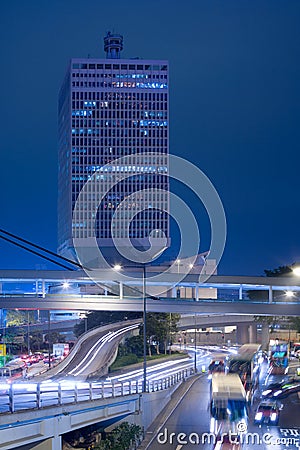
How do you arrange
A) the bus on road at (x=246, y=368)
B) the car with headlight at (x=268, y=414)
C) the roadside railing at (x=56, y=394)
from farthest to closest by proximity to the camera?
1. the bus on road at (x=246, y=368)
2. the car with headlight at (x=268, y=414)
3. the roadside railing at (x=56, y=394)

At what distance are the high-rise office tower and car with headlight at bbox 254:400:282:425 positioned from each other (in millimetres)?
115194

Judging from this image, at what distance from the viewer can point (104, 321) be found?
268 feet

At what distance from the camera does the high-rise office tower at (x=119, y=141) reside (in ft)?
482

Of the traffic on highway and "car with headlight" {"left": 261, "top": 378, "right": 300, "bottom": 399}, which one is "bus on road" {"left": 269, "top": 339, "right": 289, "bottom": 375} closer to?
the traffic on highway

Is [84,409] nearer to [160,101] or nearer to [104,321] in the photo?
[104,321]

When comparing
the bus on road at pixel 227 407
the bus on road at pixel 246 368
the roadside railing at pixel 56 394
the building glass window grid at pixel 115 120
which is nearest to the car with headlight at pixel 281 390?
the bus on road at pixel 246 368

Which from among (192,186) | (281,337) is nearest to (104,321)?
(281,337)

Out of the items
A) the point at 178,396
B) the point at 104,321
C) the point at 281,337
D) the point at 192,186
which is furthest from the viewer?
the point at 192,186

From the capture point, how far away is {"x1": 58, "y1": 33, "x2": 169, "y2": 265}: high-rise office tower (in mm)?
146875

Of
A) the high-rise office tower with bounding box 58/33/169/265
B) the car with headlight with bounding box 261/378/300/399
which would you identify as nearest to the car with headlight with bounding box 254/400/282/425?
the car with headlight with bounding box 261/378/300/399

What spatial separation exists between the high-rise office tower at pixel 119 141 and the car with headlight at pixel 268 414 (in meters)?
115

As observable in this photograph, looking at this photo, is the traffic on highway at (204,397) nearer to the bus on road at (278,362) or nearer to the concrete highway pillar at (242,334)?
the bus on road at (278,362)

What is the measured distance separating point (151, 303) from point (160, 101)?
10577 cm

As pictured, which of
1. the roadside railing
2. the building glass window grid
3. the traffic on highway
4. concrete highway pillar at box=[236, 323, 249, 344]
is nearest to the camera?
the roadside railing
